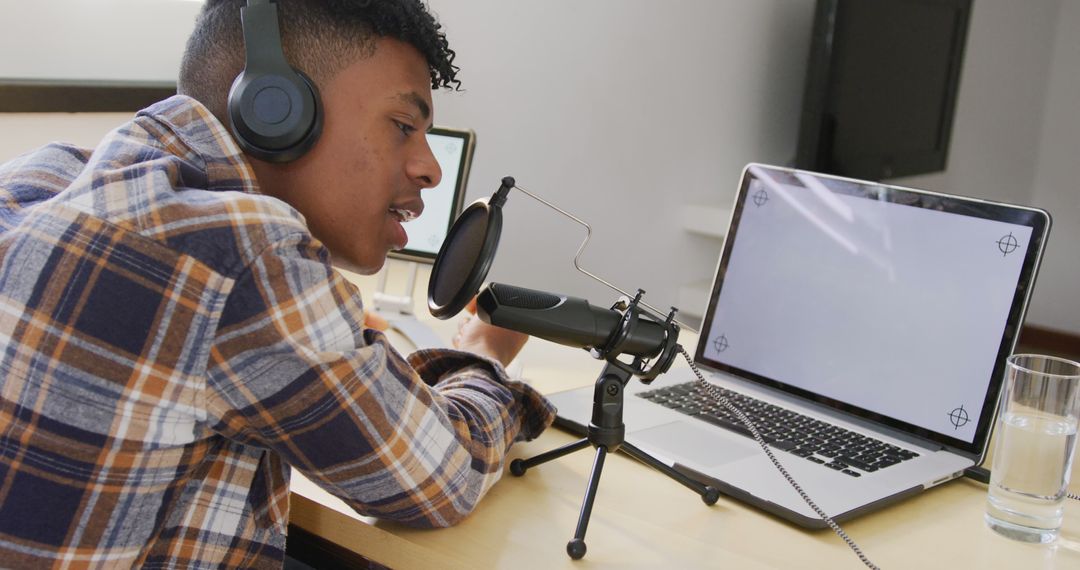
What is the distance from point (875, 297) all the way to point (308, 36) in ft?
2.25

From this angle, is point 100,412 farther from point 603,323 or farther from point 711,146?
point 711,146

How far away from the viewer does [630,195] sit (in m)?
2.38

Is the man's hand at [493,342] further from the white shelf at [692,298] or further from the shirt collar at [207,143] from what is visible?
Answer: the white shelf at [692,298]

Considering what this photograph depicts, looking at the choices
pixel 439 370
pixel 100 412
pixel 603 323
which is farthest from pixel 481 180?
pixel 100 412

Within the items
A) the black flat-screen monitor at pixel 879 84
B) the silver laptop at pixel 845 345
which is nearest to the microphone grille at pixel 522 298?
the silver laptop at pixel 845 345

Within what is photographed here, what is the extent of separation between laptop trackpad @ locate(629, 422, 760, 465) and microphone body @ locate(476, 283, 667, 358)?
15cm

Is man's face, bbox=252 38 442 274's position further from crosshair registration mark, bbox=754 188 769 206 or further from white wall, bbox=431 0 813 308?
white wall, bbox=431 0 813 308

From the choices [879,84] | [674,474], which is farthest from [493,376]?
[879,84]

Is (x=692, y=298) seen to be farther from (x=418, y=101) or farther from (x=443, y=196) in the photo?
(x=418, y=101)

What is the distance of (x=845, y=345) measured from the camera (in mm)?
1137

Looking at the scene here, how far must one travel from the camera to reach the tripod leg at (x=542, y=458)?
944 mm

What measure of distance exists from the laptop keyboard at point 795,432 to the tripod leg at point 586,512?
23 cm

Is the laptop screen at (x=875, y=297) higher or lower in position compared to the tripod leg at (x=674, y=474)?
higher

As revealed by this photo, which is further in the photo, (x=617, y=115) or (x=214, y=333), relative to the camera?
(x=617, y=115)
